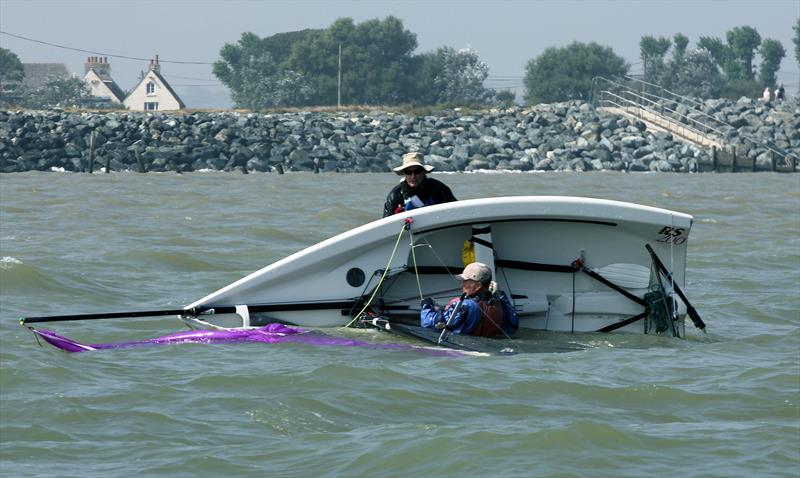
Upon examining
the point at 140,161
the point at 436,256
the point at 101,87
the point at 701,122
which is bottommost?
the point at 140,161

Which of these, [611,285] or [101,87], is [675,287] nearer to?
[611,285]

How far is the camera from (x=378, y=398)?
331 inches

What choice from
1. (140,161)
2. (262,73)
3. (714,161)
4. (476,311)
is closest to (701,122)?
(714,161)

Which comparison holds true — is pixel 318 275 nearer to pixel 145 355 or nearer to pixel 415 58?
pixel 145 355

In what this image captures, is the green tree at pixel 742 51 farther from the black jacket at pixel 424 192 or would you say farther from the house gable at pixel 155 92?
the black jacket at pixel 424 192

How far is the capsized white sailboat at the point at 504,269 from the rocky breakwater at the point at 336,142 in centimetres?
3236

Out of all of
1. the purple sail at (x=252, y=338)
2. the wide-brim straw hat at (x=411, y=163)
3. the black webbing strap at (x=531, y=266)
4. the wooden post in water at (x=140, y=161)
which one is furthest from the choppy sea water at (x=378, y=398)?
the wooden post in water at (x=140, y=161)

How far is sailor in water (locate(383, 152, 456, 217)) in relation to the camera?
10.6 m

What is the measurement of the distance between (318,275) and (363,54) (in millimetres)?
72908

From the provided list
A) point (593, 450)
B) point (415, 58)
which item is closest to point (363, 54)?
point (415, 58)

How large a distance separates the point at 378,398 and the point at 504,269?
2687 mm

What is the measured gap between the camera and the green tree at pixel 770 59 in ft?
356

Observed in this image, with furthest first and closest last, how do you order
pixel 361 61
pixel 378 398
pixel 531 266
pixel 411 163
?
pixel 361 61 → pixel 531 266 → pixel 411 163 → pixel 378 398

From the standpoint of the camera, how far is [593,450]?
7219mm
